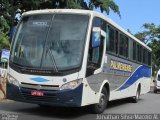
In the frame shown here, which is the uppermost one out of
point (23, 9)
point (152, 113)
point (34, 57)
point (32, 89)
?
point (23, 9)

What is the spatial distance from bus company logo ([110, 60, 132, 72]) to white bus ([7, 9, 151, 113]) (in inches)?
47.2

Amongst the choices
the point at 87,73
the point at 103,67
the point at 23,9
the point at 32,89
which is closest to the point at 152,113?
the point at 103,67

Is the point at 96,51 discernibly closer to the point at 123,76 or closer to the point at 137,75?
the point at 123,76

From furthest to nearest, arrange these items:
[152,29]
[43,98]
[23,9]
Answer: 1. [152,29]
2. [23,9]
3. [43,98]

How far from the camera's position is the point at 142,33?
250 feet

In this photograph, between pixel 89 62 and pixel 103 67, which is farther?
pixel 103 67

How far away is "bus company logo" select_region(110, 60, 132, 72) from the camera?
16.0 m

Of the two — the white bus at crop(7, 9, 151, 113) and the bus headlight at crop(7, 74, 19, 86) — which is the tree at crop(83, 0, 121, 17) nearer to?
the white bus at crop(7, 9, 151, 113)

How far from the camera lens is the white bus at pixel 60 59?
12.7 meters

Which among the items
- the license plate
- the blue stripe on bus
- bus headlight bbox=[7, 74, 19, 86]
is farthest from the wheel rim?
bus headlight bbox=[7, 74, 19, 86]

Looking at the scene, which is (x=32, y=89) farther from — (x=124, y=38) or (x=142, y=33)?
(x=142, y=33)

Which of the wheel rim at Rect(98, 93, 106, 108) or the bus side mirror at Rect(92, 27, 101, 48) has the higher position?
the bus side mirror at Rect(92, 27, 101, 48)

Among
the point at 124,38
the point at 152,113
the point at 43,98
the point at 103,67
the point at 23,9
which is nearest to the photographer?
the point at 43,98

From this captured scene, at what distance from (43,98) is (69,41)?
181 centimetres
